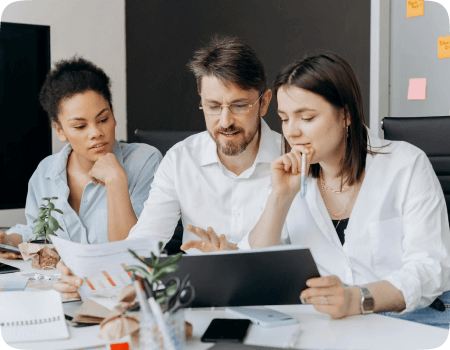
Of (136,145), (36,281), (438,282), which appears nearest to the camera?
(438,282)

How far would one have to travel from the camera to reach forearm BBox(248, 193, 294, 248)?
1.58m

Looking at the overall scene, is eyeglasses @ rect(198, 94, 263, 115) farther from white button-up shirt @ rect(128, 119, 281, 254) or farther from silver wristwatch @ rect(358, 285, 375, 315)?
silver wristwatch @ rect(358, 285, 375, 315)

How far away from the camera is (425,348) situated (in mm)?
986

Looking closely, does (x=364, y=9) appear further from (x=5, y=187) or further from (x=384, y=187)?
(x=5, y=187)

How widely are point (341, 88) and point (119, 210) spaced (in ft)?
3.08

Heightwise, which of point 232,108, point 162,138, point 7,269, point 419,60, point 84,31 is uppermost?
point 84,31

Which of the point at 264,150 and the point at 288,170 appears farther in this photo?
the point at 264,150

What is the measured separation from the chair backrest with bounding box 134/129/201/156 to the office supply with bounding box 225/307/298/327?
1.11m

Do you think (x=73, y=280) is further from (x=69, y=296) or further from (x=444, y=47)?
(x=444, y=47)

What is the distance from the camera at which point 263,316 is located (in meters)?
1.14

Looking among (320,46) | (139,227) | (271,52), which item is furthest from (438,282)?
(271,52)

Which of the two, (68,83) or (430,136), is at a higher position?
(68,83)

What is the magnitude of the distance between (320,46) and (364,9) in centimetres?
31

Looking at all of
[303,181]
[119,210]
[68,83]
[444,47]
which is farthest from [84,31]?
[303,181]
